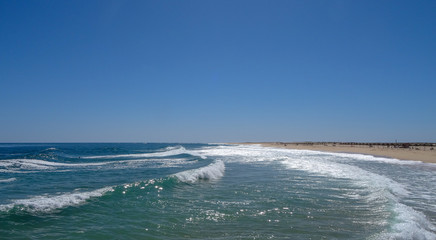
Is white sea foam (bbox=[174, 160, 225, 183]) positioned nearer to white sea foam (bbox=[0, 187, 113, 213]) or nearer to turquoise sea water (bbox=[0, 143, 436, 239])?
turquoise sea water (bbox=[0, 143, 436, 239])

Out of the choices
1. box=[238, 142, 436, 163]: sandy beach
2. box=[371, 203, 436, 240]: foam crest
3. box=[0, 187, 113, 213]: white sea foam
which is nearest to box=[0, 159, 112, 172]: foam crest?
box=[0, 187, 113, 213]: white sea foam

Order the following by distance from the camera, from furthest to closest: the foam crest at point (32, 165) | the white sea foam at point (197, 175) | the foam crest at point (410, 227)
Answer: the foam crest at point (32, 165) → the white sea foam at point (197, 175) → the foam crest at point (410, 227)

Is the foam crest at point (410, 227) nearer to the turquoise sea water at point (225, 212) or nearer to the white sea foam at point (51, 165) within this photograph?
the turquoise sea water at point (225, 212)

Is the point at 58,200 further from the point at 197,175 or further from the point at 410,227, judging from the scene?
the point at 410,227

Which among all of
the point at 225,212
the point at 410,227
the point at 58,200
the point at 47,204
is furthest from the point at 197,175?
the point at 410,227

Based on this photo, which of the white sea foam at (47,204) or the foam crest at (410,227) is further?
the white sea foam at (47,204)

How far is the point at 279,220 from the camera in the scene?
7605mm

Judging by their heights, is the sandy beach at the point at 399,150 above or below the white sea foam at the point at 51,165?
above

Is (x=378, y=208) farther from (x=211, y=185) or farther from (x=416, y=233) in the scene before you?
(x=211, y=185)

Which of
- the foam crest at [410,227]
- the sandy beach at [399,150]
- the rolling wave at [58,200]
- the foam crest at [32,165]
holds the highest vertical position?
the sandy beach at [399,150]

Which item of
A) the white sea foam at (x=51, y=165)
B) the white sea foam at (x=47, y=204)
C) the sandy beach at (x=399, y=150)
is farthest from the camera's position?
the sandy beach at (x=399, y=150)

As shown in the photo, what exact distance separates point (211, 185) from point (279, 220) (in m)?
6.67

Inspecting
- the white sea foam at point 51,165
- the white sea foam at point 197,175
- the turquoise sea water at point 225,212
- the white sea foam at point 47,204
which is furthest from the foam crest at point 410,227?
the white sea foam at point 51,165

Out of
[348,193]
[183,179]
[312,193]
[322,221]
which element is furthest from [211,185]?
[322,221]
